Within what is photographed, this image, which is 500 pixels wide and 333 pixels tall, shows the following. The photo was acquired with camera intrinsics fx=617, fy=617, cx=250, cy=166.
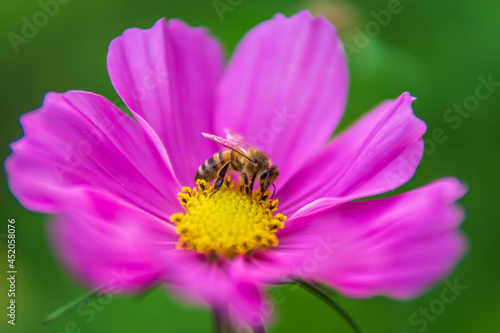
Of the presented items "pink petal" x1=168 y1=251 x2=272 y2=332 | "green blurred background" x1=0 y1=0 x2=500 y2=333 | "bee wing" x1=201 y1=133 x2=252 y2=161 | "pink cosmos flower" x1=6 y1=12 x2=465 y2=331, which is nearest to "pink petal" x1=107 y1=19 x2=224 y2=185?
"pink cosmos flower" x1=6 y1=12 x2=465 y2=331

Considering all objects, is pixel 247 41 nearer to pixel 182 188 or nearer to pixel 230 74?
pixel 230 74

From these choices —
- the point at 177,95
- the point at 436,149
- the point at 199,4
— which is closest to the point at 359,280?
the point at 177,95

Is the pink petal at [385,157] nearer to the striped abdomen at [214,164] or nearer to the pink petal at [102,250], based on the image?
the striped abdomen at [214,164]

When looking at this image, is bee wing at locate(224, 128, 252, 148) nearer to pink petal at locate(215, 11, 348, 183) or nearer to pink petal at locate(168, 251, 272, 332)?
pink petal at locate(215, 11, 348, 183)

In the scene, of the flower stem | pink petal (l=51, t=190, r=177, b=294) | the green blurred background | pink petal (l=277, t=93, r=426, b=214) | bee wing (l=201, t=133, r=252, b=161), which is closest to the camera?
pink petal (l=51, t=190, r=177, b=294)

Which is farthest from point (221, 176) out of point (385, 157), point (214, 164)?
point (385, 157)

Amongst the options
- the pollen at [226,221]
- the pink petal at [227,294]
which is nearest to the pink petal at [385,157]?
the pollen at [226,221]

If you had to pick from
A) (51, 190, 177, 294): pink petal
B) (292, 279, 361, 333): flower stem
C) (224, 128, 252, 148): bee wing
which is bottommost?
(292, 279, 361, 333): flower stem
